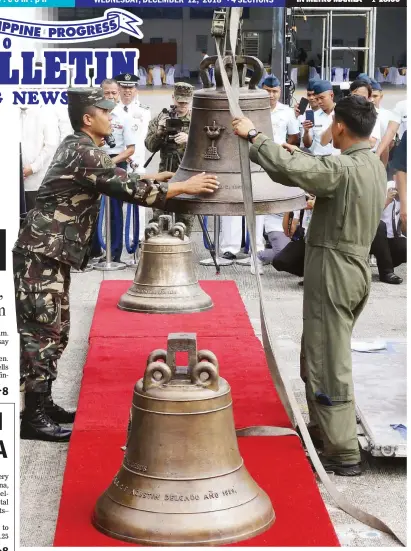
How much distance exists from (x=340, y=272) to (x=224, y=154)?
82cm

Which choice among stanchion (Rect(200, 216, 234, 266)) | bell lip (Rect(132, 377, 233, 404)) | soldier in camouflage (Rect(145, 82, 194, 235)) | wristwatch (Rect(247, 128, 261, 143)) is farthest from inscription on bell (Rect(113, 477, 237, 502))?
stanchion (Rect(200, 216, 234, 266))

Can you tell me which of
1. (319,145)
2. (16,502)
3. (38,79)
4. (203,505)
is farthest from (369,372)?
(38,79)

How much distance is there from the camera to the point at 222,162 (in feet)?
17.3

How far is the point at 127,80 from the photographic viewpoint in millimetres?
11281

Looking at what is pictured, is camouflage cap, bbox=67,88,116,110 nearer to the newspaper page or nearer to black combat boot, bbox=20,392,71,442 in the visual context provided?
the newspaper page

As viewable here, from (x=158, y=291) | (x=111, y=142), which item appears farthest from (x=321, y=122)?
(x=158, y=291)

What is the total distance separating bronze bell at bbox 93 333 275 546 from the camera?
425cm

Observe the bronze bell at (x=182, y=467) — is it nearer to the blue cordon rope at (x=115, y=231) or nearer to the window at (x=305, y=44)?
the blue cordon rope at (x=115, y=231)

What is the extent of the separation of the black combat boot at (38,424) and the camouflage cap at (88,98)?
1.64 metres

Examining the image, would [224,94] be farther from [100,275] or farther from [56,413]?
[100,275]

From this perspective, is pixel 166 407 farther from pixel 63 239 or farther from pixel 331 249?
pixel 63 239

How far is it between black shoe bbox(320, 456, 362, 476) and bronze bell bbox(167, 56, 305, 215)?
132 centimetres

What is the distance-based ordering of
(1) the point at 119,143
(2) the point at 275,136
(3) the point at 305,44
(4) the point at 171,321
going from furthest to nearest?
(3) the point at 305,44
(1) the point at 119,143
(2) the point at 275,136
(4) the point at 171,321

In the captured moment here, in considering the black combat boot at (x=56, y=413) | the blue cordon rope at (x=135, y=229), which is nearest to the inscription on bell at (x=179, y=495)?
the black combat boot at (x=56, y=413)
